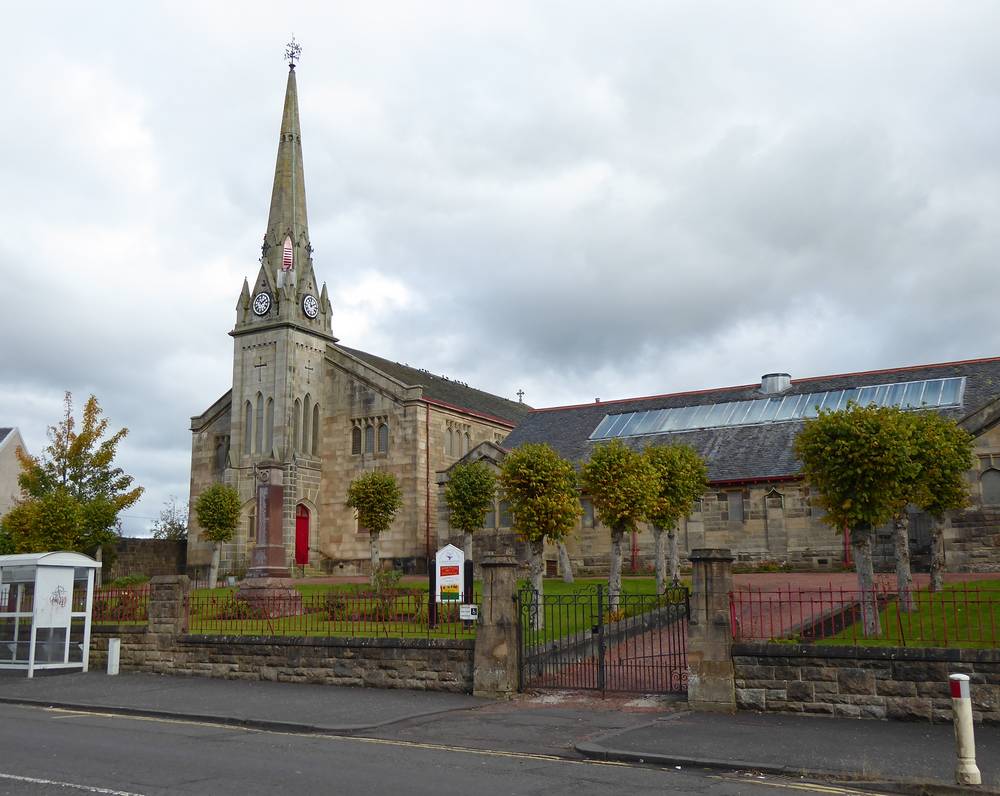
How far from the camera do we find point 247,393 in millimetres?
50625

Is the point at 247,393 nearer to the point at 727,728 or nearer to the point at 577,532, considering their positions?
the point at 577,532

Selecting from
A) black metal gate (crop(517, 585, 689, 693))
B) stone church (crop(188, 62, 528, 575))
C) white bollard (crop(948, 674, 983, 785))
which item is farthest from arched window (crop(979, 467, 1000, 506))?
stone church (crop(188, 62, 528, 575))

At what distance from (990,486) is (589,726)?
22.7 m

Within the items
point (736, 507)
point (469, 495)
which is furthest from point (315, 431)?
point (736, 507)

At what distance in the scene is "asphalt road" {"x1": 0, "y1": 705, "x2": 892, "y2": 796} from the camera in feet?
31.7

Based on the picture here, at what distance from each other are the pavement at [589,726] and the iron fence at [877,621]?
210 cm

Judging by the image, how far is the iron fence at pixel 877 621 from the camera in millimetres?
15477

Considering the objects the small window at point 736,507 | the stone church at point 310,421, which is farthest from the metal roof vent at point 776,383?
the stone church at point 310,421

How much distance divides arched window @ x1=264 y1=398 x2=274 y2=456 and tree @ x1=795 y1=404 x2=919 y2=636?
3416 cm

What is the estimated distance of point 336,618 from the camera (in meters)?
22.5

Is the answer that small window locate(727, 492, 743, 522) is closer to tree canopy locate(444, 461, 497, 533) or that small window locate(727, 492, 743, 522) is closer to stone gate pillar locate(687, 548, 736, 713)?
tree canopy locate(444, 461, 497, 533)

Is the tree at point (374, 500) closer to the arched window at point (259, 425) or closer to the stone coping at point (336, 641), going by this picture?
the arched window at point (259, 425)

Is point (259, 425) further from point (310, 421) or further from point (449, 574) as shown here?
point (449, 574)

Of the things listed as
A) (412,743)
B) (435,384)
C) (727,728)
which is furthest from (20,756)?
→ (435,384)
